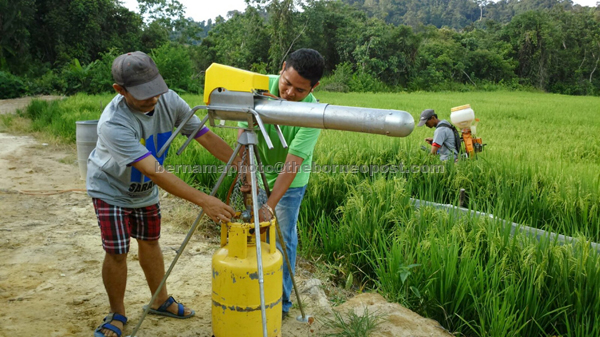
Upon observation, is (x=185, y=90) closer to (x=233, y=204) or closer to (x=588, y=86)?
(x=233, y=204)

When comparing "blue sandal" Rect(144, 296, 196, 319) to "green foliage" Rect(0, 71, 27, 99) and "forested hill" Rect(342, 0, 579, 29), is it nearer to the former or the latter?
"green foliage" Rect(0, 71, 27, 99)

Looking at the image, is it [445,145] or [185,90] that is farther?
[185,90]

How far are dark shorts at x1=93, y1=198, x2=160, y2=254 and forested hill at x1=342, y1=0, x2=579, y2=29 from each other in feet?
185

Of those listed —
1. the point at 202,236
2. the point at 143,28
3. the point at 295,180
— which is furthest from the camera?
the point at 143,28

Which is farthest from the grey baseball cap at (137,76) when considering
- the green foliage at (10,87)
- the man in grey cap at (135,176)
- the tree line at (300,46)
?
the green foliage at (10,87)

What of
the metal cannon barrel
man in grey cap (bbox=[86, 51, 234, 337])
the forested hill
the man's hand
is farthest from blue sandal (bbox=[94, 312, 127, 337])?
the forested hill

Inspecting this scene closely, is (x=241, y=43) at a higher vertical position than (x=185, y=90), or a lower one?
higher

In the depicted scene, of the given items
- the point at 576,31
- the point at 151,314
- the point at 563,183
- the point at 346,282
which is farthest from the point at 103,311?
the point at 576,31

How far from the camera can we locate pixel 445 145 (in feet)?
15.9

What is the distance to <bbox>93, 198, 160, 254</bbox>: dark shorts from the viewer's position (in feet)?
6.76

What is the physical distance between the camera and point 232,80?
1.63 metres

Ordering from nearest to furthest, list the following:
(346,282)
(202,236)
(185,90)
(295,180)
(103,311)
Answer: (295,180) < (103,311) < (346,282) < (202,236) < (185,90)

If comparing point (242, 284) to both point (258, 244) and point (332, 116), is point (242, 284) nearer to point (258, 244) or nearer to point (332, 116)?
point (258, 244)

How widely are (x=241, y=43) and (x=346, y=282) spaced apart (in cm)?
2202
